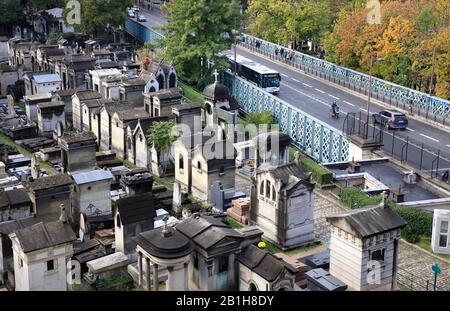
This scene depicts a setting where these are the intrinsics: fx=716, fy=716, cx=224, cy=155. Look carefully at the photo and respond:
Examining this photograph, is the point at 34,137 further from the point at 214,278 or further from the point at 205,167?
the point at 214,278

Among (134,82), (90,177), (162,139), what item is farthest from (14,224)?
(134,82)

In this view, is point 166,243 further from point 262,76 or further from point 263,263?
point 262,76

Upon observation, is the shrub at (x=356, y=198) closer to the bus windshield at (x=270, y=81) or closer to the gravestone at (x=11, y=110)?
the bus windshield at (x=270, y=81)

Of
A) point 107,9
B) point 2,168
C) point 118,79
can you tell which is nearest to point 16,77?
point 118,79

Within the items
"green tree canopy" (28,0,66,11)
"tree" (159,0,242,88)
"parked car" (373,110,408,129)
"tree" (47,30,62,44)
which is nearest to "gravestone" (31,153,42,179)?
"tree" (159,0,242,88)

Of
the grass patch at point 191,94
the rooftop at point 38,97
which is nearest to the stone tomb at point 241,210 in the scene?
the grass patch at point 191,94
